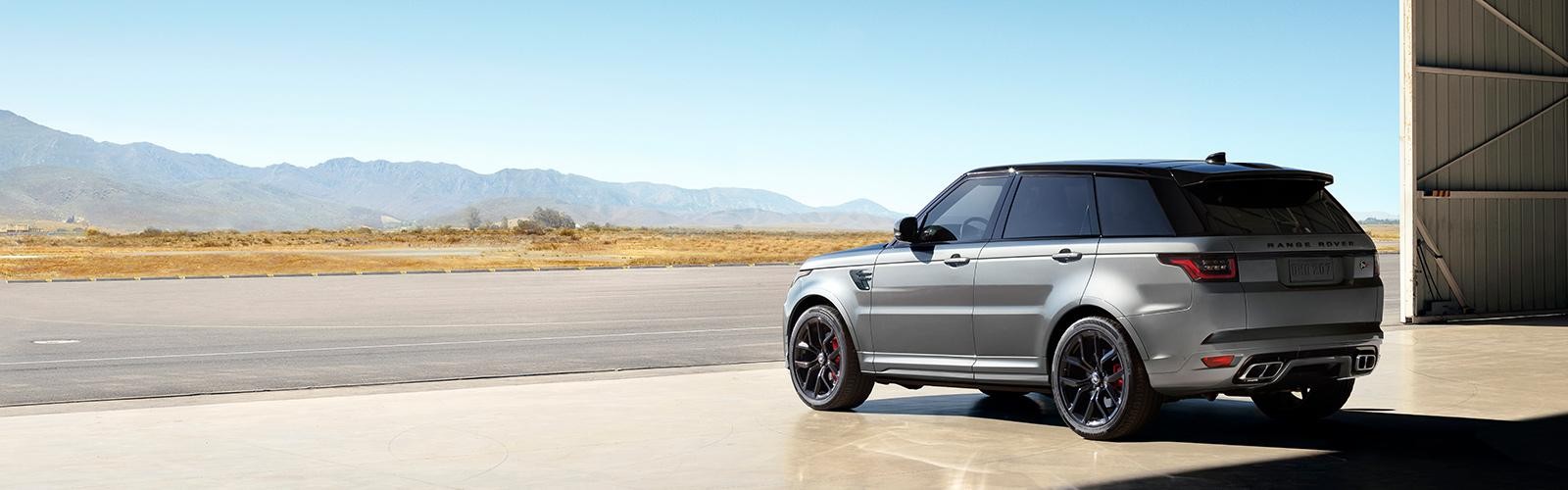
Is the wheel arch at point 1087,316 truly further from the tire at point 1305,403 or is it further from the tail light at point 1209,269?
the tire at point 1305,403

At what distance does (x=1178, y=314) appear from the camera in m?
8.57

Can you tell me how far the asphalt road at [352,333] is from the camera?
14.5 m

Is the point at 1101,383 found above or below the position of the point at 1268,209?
below

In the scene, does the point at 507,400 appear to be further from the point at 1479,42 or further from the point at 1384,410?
the point at 1479,42

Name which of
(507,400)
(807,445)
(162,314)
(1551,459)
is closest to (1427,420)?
(1551,459)

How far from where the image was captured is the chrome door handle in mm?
9094

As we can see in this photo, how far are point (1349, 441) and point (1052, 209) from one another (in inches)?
86.6

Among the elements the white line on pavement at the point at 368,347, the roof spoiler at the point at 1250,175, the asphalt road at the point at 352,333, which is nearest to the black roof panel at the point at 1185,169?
the roof spoiler at the point at 1250,175

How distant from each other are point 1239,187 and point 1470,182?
12955mm

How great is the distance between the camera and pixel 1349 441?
909 centimetres

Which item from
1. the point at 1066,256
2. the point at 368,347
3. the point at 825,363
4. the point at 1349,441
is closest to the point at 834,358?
the point at 825,363

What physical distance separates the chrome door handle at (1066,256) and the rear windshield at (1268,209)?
737 millimetres

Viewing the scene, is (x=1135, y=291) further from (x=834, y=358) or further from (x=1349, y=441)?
(x=834, y=358)

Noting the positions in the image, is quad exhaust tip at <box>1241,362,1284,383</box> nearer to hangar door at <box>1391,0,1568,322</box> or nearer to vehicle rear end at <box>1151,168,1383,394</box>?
vehicle rear end at <box>1151,168,1383,394</box>
